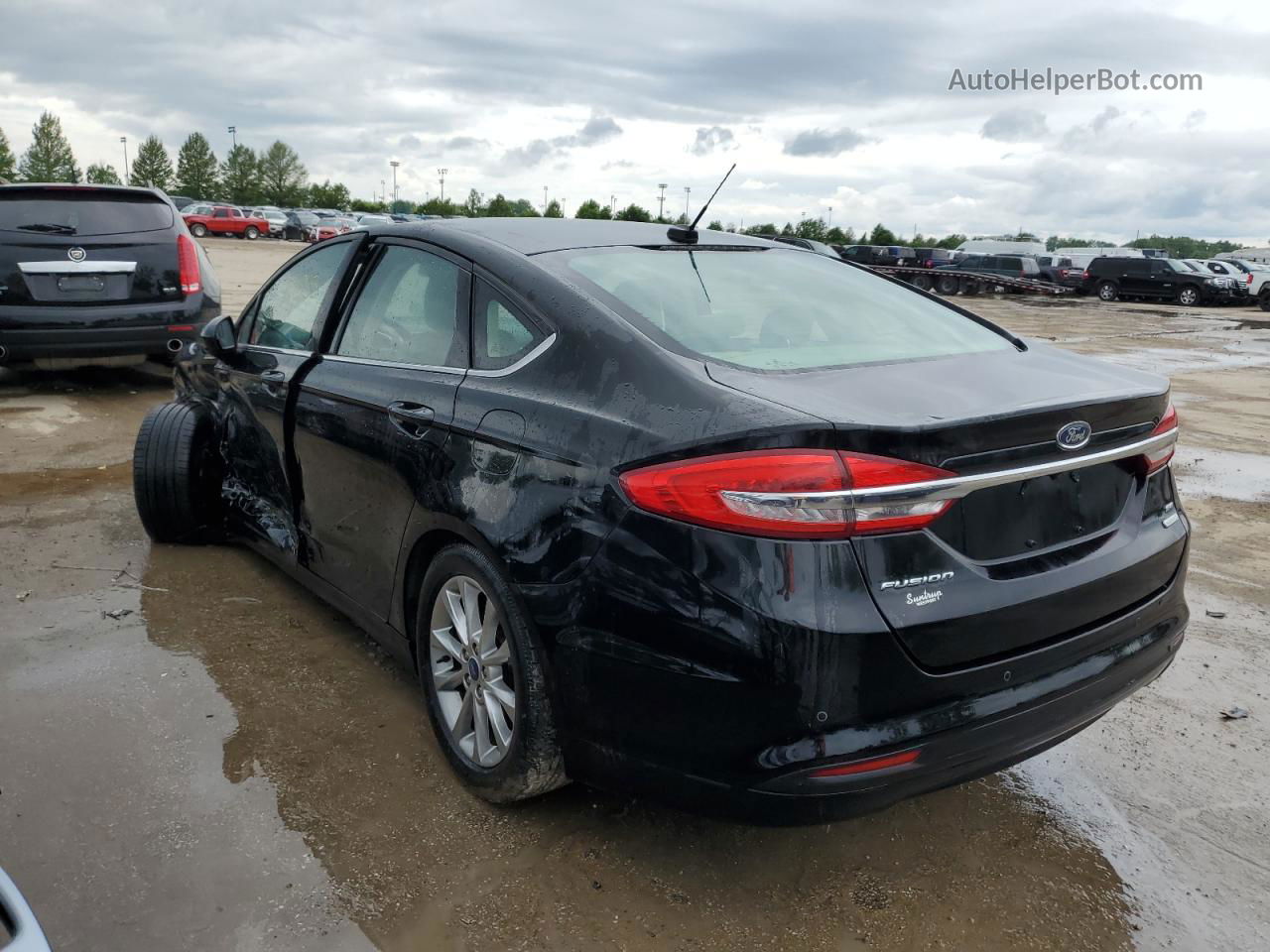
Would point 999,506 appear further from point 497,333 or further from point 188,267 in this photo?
point 188,267

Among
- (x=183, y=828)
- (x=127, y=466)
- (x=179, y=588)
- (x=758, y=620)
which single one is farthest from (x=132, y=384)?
(x=758, y=620)

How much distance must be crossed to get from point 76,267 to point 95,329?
1.53 ft

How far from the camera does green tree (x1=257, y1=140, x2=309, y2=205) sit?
112375 millimetres

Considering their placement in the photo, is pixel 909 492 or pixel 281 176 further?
pixel 281 176

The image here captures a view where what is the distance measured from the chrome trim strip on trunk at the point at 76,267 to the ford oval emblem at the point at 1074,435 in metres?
7.43

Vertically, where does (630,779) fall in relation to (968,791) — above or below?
above

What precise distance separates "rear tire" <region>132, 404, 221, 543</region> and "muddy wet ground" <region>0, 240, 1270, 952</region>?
574 millimetres

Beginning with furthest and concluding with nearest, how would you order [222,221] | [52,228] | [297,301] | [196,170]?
[196,170] < [222,221] < [52,228] < [297,301]

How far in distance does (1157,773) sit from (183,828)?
278 cm

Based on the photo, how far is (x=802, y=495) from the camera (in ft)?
6.58

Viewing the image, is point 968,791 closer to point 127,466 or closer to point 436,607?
point 436,607

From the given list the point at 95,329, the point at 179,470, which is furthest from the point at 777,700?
the point at 95,329

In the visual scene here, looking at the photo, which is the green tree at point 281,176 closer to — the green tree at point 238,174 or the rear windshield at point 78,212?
the green tree at point 238,174

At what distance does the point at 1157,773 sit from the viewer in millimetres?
3092
